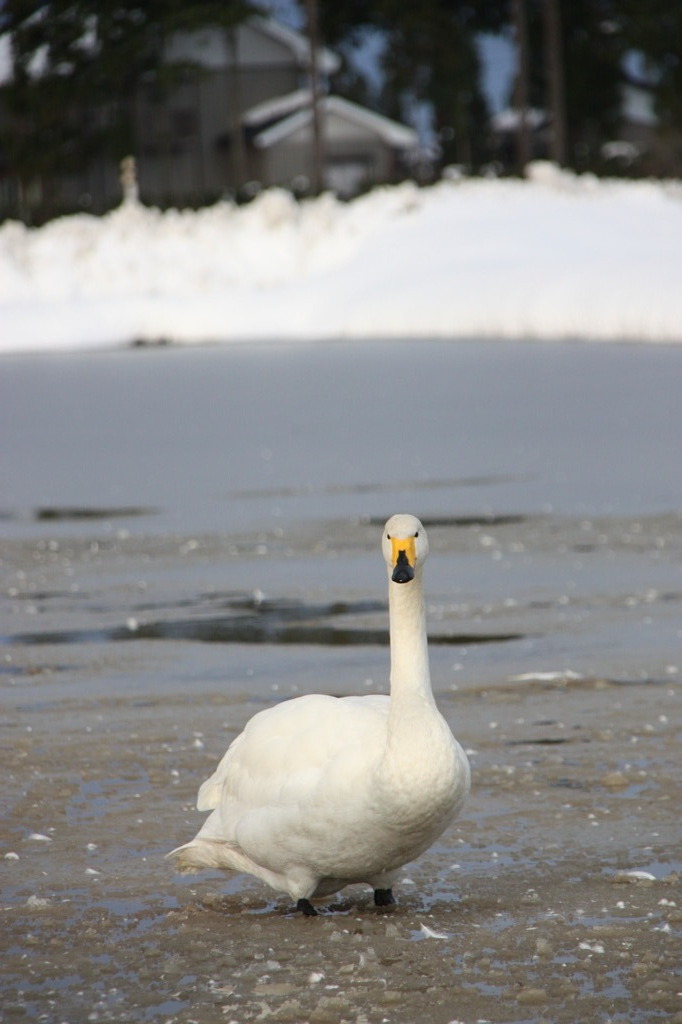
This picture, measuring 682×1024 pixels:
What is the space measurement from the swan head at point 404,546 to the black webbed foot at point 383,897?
913 millimetres

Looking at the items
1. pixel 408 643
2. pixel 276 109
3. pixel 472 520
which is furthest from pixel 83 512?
pixel 276 109

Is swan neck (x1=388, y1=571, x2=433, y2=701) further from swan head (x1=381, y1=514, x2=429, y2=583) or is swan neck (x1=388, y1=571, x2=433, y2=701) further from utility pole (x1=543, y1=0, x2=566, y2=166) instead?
utility pole (x1=543, y1=0, x2=566, y2=166)

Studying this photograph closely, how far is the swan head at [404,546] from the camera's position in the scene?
Answer: 5184 millimetres

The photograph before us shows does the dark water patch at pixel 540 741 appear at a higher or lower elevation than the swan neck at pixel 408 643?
lower

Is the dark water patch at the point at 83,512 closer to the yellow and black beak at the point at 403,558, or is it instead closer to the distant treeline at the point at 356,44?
the yellow and black beak at the point at 403,558

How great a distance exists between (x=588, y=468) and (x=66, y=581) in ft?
20.8

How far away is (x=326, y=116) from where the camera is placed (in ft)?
219

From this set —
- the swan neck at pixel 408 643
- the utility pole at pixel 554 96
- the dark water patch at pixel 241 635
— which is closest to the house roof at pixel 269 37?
the utility pole at pixel 554 96

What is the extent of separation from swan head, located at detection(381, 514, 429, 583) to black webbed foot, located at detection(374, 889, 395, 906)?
91cm

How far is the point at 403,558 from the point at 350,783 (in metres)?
0.64

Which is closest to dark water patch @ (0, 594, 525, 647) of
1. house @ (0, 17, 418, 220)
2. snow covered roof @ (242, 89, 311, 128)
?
house @ (0, 17, 418, 220)

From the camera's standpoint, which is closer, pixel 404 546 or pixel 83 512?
pixel 404 546

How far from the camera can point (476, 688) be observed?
822 cm

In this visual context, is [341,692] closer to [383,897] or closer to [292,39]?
[383,897]
